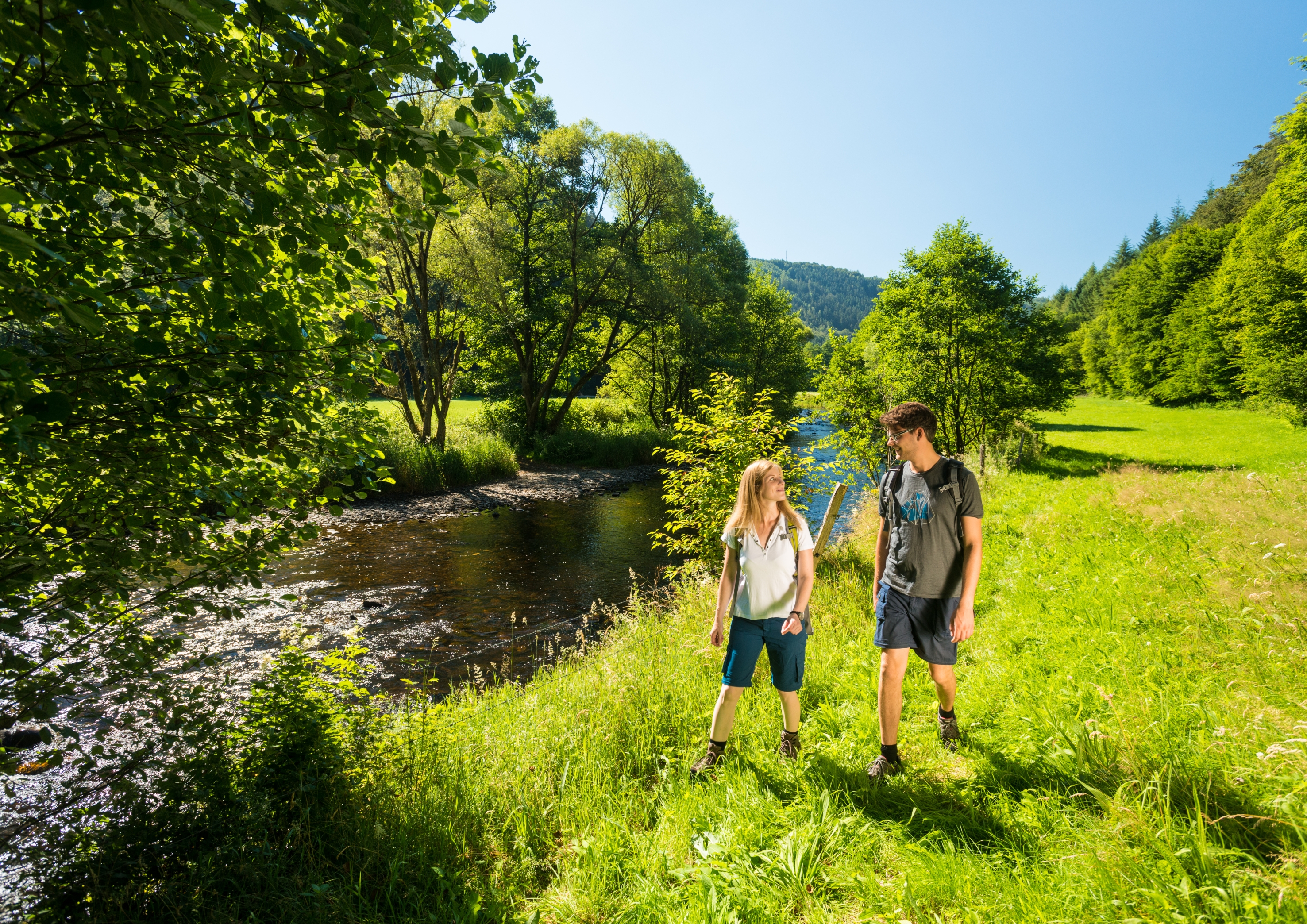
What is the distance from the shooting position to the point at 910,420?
3.91 m

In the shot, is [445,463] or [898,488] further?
[445,463]

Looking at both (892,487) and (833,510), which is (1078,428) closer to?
(833,510)

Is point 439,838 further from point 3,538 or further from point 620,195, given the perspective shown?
point 620,195

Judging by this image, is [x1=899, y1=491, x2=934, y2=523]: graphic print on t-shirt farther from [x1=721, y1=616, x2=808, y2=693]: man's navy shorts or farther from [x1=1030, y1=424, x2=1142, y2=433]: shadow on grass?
[x1=1030, y1=424, x2=1142, y2=433]: shadow on grass

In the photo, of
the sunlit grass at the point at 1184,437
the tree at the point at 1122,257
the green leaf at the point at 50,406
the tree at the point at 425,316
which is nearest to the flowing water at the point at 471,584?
the green leaf at the point at 50,406

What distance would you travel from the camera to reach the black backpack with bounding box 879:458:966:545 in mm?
3855

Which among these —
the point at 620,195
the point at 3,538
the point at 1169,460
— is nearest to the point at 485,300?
the point at 620,195

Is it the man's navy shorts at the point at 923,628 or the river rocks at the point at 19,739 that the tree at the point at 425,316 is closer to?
the river rocks at the point at 19,739

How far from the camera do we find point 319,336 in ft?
10.3

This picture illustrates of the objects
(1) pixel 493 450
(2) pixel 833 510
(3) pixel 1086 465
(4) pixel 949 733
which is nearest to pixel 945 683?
(4) pixel 949 733

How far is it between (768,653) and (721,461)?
506 centimetres

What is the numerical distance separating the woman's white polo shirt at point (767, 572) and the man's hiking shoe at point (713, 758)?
1.03 meters

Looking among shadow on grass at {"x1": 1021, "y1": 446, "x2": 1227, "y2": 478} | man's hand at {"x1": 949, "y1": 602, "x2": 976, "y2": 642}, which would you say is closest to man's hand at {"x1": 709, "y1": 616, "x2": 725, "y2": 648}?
man's hand at {"x1": 949, "y1": 602, "x2": 976, "y2": 642}

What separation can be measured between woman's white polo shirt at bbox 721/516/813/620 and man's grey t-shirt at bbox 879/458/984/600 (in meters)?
0.69
